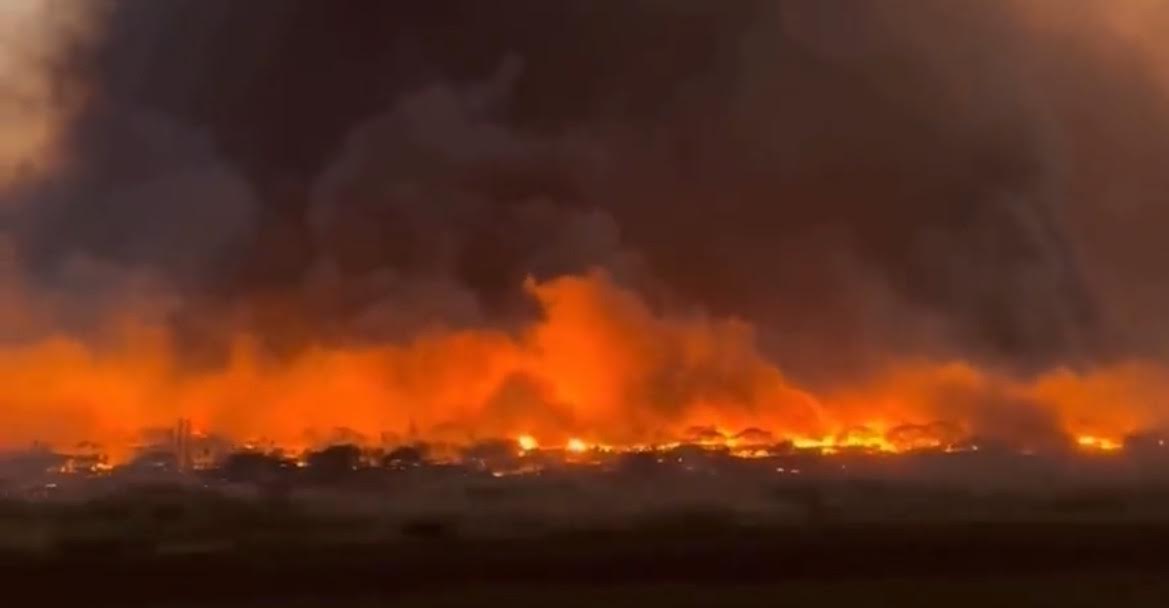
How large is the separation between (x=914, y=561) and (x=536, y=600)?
13.7 metres

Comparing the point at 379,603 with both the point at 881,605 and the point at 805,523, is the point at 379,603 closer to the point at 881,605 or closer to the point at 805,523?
the point at 881,605

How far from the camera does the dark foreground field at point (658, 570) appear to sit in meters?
40.2

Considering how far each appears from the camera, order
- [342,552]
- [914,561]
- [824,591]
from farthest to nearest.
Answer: [342,552] < [914,561] < [824,591]

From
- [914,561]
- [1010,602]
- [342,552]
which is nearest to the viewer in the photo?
[1010,602]

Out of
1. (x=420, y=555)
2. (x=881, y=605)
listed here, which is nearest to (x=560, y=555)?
(x=420, y=555)

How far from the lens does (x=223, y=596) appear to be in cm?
4175

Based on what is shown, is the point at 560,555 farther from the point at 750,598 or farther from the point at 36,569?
the point at 36,569

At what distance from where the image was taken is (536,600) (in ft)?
130

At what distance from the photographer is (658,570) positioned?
152ft

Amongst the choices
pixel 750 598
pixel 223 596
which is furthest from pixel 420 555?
pixel 750 598

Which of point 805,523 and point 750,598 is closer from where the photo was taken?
point 750,598

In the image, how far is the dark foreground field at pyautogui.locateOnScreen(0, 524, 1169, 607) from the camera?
40.2 metres

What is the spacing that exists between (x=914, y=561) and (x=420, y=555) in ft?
52.4

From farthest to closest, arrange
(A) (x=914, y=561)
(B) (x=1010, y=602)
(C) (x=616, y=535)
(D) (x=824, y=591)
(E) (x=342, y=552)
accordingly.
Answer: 1. (C) (x=616, y=535)
2. (E) (x=342, y=552)
3. (A) (x=914, y=561)
4. (D) (x=824, y=591)
5. (B) (x=1010, y=602)
